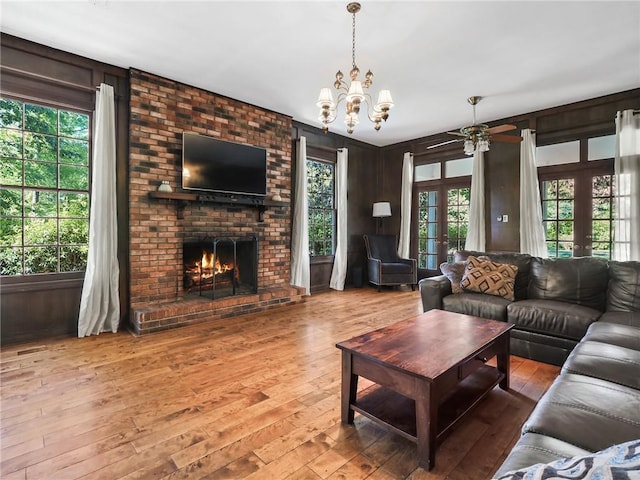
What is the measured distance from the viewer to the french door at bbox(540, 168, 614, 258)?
441 cm

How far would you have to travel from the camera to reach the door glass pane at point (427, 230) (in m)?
6.25

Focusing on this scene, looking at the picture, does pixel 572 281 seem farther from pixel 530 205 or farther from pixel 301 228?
pixel 301 228

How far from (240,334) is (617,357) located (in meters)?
3.02

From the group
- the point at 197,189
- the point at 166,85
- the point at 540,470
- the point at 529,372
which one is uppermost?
the point at 166,85

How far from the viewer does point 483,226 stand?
5.36 metres

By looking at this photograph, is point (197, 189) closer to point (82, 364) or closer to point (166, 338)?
point (166, 338)

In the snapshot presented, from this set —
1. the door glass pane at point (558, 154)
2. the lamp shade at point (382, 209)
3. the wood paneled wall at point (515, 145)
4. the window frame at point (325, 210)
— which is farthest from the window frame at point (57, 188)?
the door glass pane at point (558, 154)

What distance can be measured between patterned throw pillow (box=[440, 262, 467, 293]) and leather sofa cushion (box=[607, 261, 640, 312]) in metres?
1.23

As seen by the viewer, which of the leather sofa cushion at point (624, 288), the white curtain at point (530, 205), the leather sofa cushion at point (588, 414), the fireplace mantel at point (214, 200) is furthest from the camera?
the white curtain at point (530, 205)

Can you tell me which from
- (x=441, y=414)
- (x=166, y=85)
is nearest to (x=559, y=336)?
(x=441, y=414)

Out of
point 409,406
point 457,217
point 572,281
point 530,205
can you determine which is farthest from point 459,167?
point 409,406

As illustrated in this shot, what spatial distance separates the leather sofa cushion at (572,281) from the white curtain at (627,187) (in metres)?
1.57

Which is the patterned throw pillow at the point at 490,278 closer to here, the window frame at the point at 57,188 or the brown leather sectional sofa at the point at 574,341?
the brown leather sectional sofa at the point at 574,341

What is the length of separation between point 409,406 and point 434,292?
178 cm
